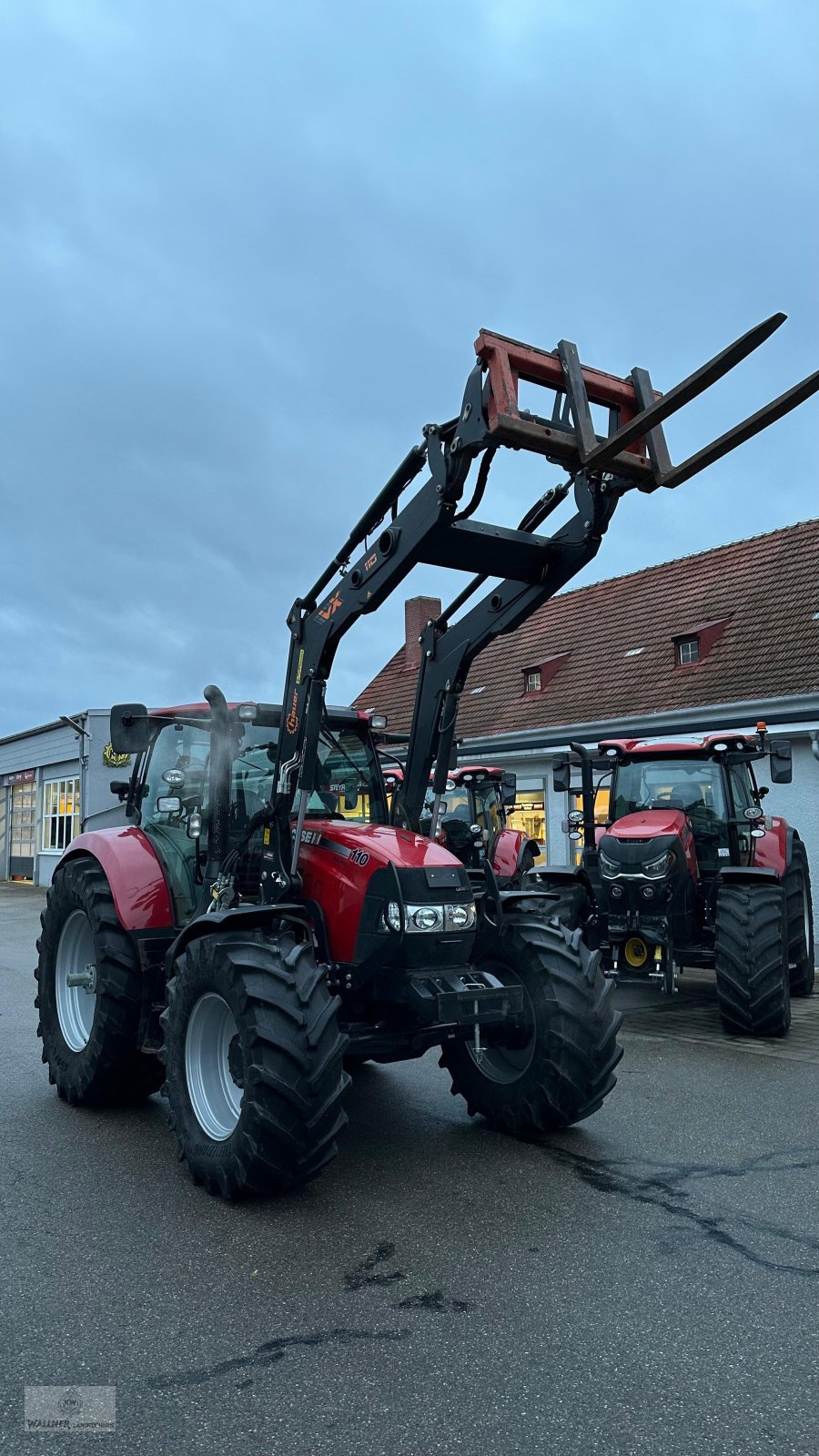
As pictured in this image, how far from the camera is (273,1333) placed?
129 inches

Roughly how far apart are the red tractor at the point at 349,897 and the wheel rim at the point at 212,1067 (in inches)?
0.4

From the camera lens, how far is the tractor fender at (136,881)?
575 centimetres

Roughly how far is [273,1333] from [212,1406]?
Answer: 0.42 metres

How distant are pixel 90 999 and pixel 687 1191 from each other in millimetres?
3618

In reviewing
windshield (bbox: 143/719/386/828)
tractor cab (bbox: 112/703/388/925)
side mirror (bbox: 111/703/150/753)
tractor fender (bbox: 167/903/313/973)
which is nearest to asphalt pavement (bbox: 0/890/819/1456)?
tractor fender (bbox: 167/903/313/973)

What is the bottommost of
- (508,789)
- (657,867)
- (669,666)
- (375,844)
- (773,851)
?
(657,867)

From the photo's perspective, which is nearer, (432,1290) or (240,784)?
(432,1290)

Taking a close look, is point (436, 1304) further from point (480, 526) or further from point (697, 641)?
point (697, 641)

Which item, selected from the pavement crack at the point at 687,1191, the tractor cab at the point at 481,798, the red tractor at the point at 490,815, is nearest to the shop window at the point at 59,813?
the tractor cab at the point at 481,798

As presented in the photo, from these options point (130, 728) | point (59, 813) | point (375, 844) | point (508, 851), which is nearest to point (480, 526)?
point (375, 844)

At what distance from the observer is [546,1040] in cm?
498

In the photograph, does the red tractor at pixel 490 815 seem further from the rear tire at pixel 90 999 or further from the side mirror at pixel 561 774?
the rear tire at pixel 90 999

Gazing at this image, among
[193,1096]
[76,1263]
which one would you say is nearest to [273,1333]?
[76,1263]

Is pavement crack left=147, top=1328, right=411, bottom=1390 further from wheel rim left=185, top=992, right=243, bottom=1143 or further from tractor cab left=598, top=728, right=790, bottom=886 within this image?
tractor cab left=598, top=728, right=790, bottom=886
